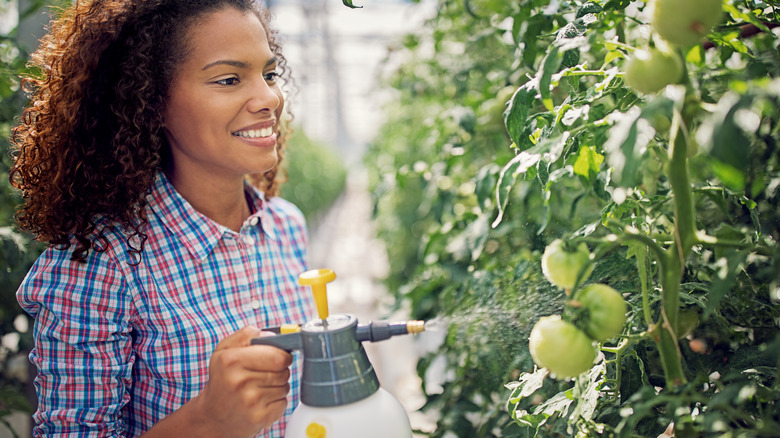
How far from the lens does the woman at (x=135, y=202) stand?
→ 80cm

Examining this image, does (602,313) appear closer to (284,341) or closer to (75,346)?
(284,341)

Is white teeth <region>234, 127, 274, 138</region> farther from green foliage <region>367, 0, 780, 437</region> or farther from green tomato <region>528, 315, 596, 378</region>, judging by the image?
green tomato <region>528, 315, 596, 378</region>

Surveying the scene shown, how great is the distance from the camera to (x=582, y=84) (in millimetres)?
878

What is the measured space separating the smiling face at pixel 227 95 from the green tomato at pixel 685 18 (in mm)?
621

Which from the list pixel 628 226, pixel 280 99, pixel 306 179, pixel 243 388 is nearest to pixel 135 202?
pixel 280 99

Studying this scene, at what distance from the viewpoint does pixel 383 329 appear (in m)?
0.64

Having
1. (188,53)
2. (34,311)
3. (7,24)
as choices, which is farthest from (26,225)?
(7,24)

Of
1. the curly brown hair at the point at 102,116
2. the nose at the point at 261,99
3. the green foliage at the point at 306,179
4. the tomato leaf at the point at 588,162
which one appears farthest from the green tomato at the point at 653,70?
the green foliage at the point at 306,179

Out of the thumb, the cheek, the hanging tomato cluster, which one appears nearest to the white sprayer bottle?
the thumb

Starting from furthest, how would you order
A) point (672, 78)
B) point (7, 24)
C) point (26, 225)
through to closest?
point (7, 24) → point (26, 225) → point (672, 78)

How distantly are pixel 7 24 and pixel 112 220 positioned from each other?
4.94ft

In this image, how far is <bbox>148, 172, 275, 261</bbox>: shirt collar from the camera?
0.94m

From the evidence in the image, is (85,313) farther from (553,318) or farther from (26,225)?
(553,318)

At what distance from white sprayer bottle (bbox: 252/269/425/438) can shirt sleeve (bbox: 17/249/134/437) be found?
1.20ft
